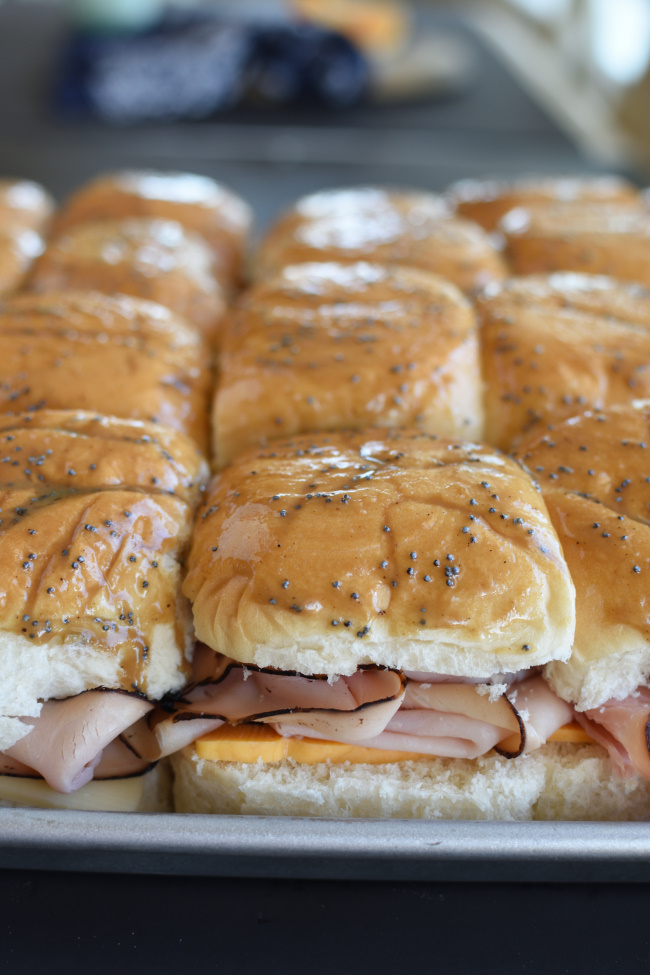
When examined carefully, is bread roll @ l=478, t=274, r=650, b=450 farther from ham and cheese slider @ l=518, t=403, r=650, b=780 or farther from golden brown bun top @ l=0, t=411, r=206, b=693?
golden brown bun top @ l=0, t=411, r=206, b=693

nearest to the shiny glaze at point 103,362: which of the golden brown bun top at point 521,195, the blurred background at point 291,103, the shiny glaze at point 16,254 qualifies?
the shiny glaze at point 16,254

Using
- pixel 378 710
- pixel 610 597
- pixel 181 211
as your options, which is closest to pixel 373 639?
pixel 378 710

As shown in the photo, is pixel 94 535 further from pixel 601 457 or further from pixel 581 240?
pixel 581 240

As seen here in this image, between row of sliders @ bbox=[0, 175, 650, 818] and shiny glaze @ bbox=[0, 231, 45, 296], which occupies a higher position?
shiny glaze @ bbox=[0, 231, 45, 296]

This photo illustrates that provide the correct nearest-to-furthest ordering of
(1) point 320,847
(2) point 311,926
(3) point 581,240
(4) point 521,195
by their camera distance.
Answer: (1) point 320,847
(2) point 311,926
(3) point 581,240
(4) point 521,195

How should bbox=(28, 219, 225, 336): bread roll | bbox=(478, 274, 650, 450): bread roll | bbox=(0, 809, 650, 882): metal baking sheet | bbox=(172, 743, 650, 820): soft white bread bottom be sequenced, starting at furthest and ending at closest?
bbox=(28, 219, 225, 336): bread roll, bbox=(478, 274, 650, 450): bread roll, bbox=(172, 743, 650, 820): soft white bread bottom, bbox=(0, 809, 650, 882): metal baking sheet

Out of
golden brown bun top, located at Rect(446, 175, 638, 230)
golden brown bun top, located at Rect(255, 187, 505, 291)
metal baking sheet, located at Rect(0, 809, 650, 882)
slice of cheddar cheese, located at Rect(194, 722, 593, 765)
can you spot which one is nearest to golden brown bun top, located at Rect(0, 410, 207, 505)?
slice of cheddar cheese, located at Rect(194, 722, 593, 765)

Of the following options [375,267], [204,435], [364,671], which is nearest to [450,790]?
[364,671]
